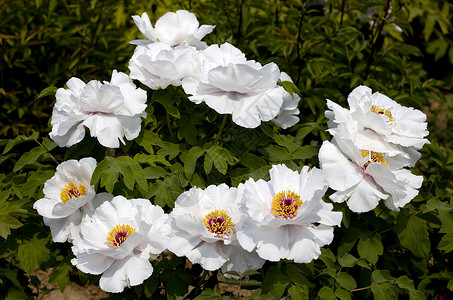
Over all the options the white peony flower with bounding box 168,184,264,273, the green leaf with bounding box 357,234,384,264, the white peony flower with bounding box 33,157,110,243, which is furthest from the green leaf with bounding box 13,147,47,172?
the green leaf with bounding box 357,234,384,264

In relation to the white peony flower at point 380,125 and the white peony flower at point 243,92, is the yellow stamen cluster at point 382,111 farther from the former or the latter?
the white peony flower at point 243,92

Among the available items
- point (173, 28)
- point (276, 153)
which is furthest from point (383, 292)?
point (173, 28)

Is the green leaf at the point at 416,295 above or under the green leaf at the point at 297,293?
under

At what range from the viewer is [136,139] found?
5.27 feet

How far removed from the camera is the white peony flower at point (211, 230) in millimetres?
1371

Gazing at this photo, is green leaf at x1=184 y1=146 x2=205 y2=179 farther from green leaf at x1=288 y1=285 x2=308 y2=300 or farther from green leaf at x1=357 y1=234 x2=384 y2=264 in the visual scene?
green leaf at x1=357 y1=234 x2=384 y2=264

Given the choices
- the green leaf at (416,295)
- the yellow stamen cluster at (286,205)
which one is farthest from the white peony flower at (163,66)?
the green leaf at (416,295)

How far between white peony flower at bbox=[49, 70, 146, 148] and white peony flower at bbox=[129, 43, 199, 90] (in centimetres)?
5

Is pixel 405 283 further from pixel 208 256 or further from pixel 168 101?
pixel 168 101

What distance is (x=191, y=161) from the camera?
154 centimetres

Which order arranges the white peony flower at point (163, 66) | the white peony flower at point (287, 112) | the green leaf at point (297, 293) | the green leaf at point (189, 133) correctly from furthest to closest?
the white peony flower at point (287, 112), the green leaf at point (189, 133), the white peony flower at point (163, 66), the green leaf at point (297, 293)

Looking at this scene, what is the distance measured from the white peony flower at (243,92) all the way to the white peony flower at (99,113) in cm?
18

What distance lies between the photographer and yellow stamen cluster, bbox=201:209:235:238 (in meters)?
1.40

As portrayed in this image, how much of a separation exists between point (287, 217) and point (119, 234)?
446 mm
